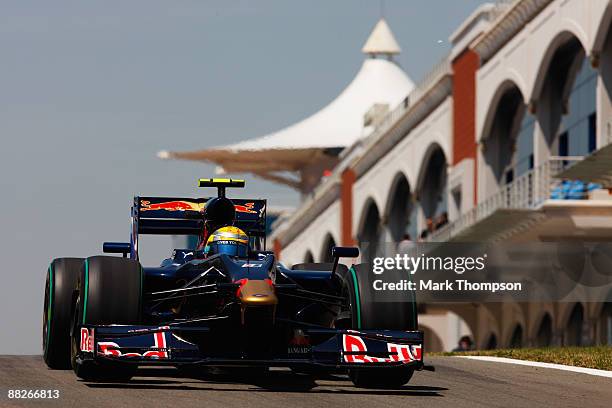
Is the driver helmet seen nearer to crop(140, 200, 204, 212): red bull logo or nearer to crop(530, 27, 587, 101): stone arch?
crop(140, 200, 204, 212): red bull logo

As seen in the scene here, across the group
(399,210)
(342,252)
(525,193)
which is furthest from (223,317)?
(399,210)

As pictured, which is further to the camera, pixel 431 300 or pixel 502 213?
pixel 502 213

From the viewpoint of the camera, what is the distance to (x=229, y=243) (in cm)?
1534

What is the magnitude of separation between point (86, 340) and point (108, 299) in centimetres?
42

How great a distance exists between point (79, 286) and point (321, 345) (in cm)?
228

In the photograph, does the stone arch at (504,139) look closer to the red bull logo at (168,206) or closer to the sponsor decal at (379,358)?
the red bull logo at (168,206)

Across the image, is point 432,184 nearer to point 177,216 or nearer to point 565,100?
point 565,100

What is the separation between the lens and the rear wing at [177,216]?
17656 mm

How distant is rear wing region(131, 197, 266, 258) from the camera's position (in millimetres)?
17656

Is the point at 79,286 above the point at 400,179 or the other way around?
the other way around

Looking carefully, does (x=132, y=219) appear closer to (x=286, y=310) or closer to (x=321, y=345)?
(x=286, y=310)

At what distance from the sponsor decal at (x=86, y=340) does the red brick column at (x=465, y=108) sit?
40.9 metres

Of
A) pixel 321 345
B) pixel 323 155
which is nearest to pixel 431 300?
pixel 321 345

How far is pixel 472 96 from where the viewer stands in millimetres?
54500
